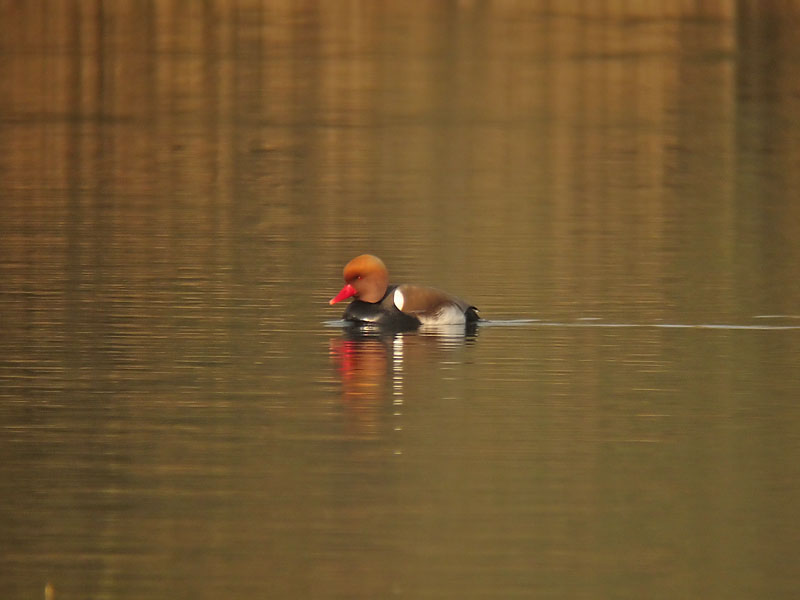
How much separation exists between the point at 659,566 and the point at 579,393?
192 inches

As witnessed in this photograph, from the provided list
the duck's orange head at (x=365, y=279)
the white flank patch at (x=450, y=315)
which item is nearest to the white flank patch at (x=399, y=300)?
the duck's orange head at (x=365, y=279)

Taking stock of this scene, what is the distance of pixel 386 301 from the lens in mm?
19500

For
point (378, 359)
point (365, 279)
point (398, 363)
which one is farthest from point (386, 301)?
point (398, 363)

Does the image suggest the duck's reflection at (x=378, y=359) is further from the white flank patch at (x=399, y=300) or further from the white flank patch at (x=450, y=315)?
the white flank patch at (x=399, y=300)

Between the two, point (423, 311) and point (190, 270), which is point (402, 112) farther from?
point (423, 311)

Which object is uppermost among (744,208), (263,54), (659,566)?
(263,54)

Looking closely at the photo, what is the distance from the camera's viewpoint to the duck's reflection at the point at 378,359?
15023mm

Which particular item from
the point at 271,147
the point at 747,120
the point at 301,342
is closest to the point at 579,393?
the point at 301,342

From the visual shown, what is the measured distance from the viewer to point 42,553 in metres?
11.0

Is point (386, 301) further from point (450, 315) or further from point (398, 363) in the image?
point (398, 363)

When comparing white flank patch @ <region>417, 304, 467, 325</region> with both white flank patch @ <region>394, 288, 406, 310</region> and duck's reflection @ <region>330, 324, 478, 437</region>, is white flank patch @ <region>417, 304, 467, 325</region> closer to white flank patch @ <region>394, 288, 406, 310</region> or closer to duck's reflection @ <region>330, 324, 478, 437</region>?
duck's reflection @ <region>330, 324, 478, 437</region>

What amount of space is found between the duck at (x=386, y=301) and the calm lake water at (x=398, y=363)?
33 centimetres

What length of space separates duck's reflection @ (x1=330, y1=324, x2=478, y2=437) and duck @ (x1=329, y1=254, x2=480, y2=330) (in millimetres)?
92

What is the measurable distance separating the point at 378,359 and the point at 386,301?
6.45ft
